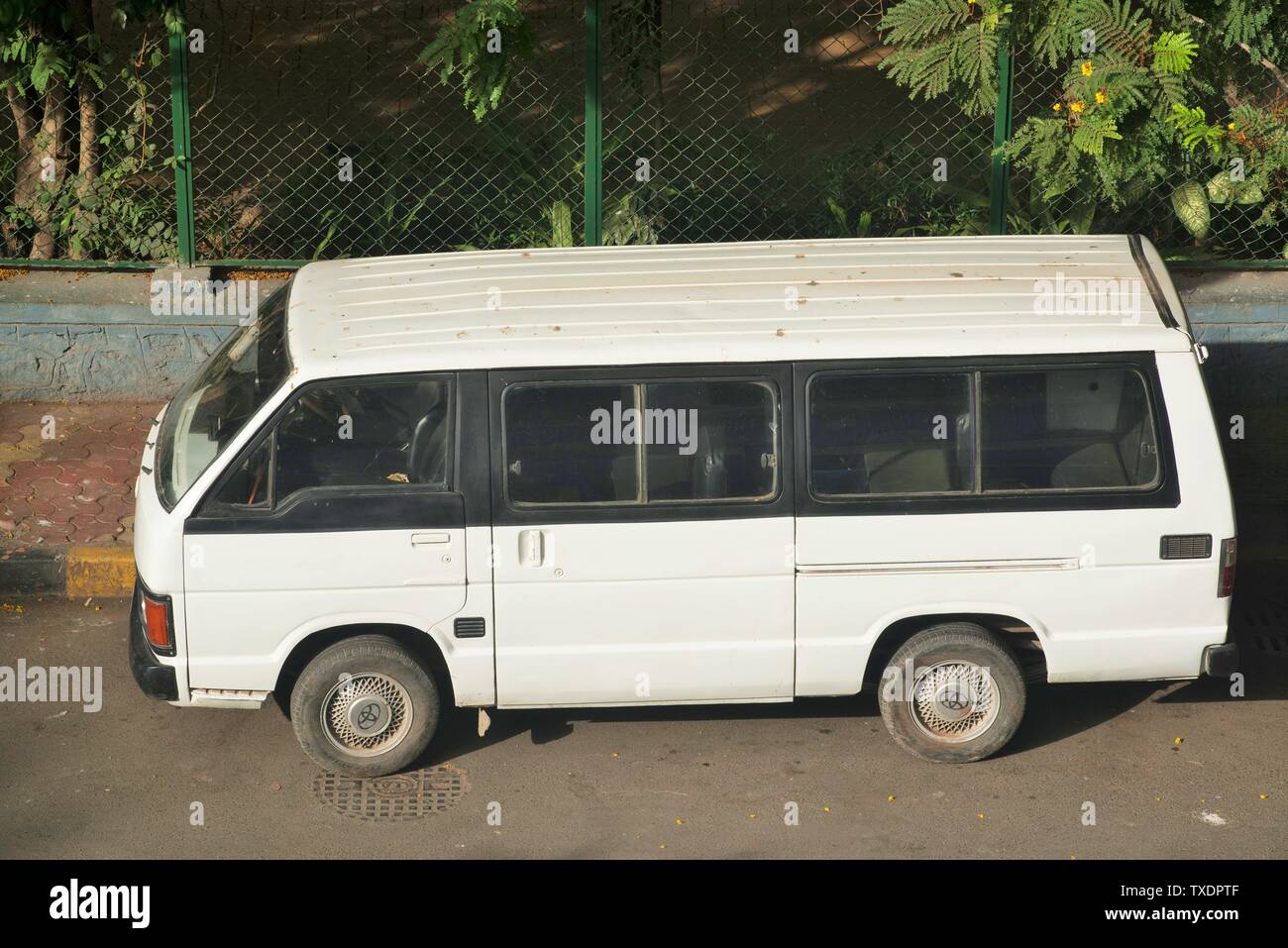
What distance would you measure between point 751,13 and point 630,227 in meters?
3.12

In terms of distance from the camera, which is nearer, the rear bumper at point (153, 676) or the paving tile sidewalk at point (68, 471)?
the rear bumper at point (153, 676)

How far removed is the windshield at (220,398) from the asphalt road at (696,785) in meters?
1.26

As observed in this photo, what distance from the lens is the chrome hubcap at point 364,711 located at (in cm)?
605

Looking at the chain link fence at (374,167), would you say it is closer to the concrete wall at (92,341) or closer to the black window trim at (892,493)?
the concrete wall at (92,341)

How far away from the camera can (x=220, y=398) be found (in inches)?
246

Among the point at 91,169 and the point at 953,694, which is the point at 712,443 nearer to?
the point at 953,694

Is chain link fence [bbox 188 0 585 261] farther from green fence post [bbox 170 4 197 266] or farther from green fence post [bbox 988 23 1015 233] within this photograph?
green fence post [bbox 988 23 1015 233]

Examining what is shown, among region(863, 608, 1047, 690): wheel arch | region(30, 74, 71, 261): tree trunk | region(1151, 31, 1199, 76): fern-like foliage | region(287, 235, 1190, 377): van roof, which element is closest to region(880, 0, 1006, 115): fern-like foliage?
region(1151, 31, 1199, 76): fern-like foliage

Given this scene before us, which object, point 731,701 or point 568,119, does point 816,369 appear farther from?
point 568,119

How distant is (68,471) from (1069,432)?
19.6 ft

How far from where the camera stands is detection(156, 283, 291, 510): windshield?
19.5 feet

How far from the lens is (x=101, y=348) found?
9.76m

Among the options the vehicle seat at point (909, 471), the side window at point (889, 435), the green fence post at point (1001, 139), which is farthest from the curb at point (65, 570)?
the green fence post at point (1001, 139)

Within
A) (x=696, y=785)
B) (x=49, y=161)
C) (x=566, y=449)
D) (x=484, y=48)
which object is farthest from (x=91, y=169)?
(x=696, y=785)
